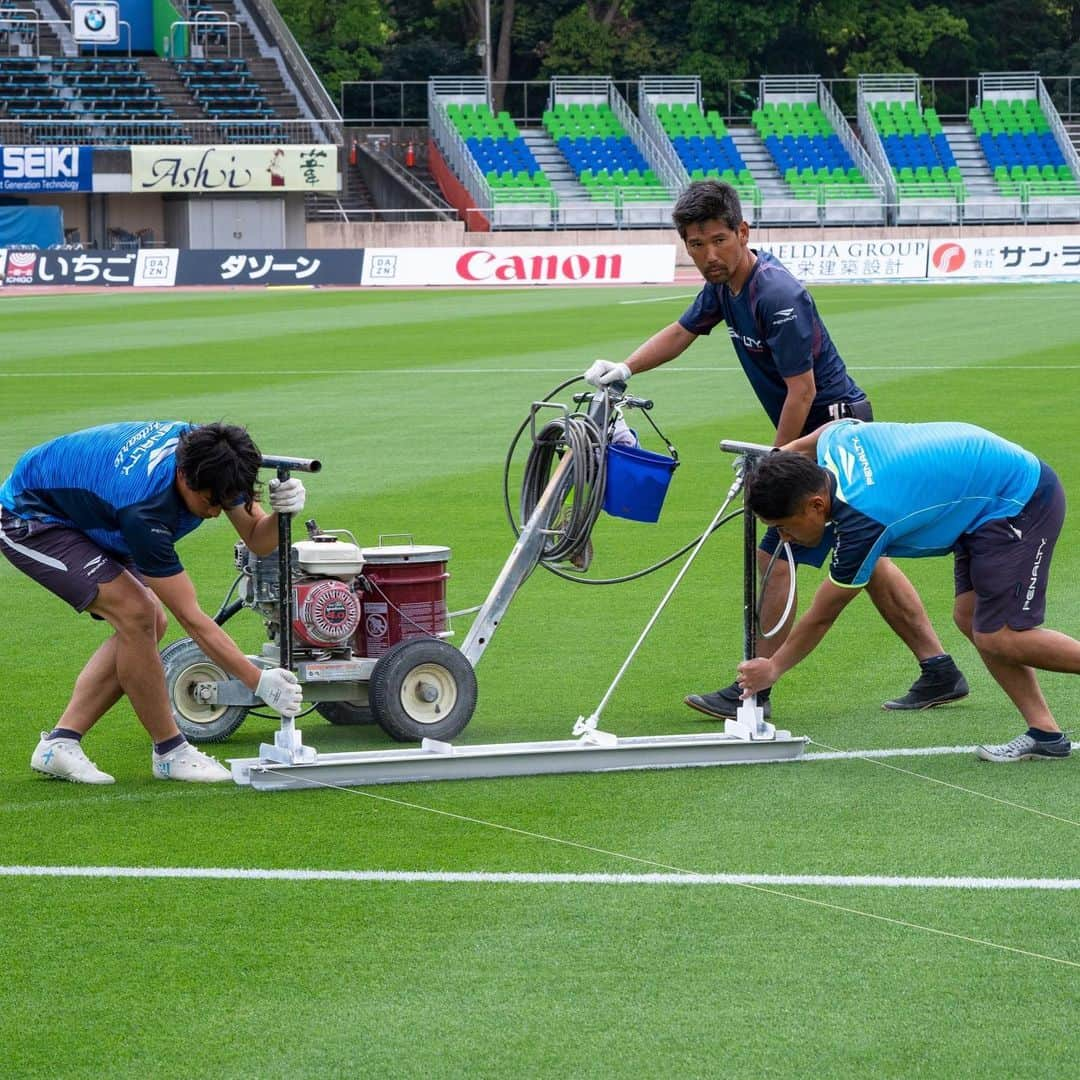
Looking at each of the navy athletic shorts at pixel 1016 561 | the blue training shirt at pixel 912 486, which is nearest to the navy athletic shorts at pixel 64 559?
the blue training shirt at pixel 912 486

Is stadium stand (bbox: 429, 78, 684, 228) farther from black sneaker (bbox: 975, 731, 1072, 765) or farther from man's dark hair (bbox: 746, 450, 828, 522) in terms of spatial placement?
man's dark hair (bbox: 746, 450, 828, 522)

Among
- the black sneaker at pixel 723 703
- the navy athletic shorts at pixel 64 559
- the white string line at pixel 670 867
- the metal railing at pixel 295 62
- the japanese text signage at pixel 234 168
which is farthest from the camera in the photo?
the metal railing at pixel 295 62

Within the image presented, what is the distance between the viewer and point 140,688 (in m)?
6.61

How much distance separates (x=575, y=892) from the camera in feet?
17.5

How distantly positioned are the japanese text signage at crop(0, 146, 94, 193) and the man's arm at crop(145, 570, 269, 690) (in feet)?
145

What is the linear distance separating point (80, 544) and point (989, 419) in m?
11.8

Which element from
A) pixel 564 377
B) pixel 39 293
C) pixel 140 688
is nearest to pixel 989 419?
pixel 564 377

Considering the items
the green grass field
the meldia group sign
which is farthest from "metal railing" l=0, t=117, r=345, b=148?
the green grass field

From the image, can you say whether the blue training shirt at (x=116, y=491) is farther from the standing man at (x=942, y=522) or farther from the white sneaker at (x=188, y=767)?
the standing man at (x=942, y=522)

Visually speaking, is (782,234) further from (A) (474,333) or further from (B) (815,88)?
(A) (474,333)

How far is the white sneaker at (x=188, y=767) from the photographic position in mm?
6637

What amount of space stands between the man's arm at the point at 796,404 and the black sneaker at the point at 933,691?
117cm

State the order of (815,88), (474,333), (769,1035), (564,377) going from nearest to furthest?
(769,1035) → (564,377) → (474,333) → (815,88)

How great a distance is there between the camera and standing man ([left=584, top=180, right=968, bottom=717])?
23.3 ft
